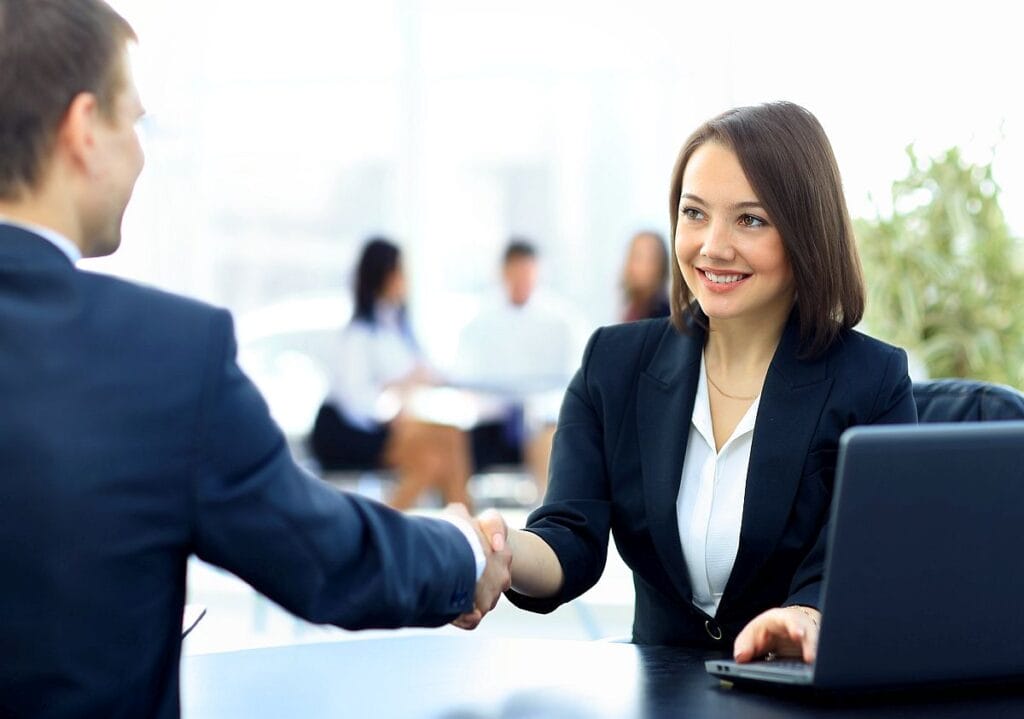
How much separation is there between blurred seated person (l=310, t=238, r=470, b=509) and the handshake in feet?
13.2

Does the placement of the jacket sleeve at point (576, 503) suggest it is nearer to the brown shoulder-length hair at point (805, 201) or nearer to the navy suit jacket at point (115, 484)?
the brown shoulder-length hair at point (805, 201)

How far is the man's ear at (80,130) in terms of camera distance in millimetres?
1198

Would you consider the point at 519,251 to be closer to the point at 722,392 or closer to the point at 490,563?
the point at 722,392

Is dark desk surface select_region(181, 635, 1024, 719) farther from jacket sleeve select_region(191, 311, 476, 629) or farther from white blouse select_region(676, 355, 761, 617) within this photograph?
white blouse select_region(676, 355, 761, 617)

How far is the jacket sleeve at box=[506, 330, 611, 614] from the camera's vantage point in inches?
78.4

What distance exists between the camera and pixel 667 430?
6.75 ft

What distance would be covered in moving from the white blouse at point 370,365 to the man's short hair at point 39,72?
4.68m

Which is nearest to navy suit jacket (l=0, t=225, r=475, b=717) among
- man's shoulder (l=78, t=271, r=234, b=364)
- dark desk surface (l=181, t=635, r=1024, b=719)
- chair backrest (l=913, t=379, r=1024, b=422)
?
man's shoulder (l=78, t=271, r=234, b=364)

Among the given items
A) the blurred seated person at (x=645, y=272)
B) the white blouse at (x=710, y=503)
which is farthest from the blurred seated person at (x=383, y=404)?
the white blouse at (x=710, y=503)

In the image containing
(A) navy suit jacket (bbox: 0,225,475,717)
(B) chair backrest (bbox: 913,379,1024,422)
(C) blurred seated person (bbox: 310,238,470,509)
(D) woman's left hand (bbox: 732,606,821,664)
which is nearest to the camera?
(A) navy suit jacket (bbox: 0,225,475,717)

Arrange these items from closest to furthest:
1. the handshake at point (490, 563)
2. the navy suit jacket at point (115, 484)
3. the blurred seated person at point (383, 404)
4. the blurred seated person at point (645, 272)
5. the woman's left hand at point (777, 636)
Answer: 1. the navy suit jacket at point (115, 484)
2. the woman's left hand at point (777, 636)
3. the handshake at point (490, 563)
4. the blurred seated person at point (383, 404)
5. the blurred seated person at point (645, 272)

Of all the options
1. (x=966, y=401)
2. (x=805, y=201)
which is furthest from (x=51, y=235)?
(x=966, y=401)

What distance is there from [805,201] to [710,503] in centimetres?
48

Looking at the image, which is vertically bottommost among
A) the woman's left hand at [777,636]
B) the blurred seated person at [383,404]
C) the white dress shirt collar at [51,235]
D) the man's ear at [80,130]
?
the blurred seated person at [383,404]
